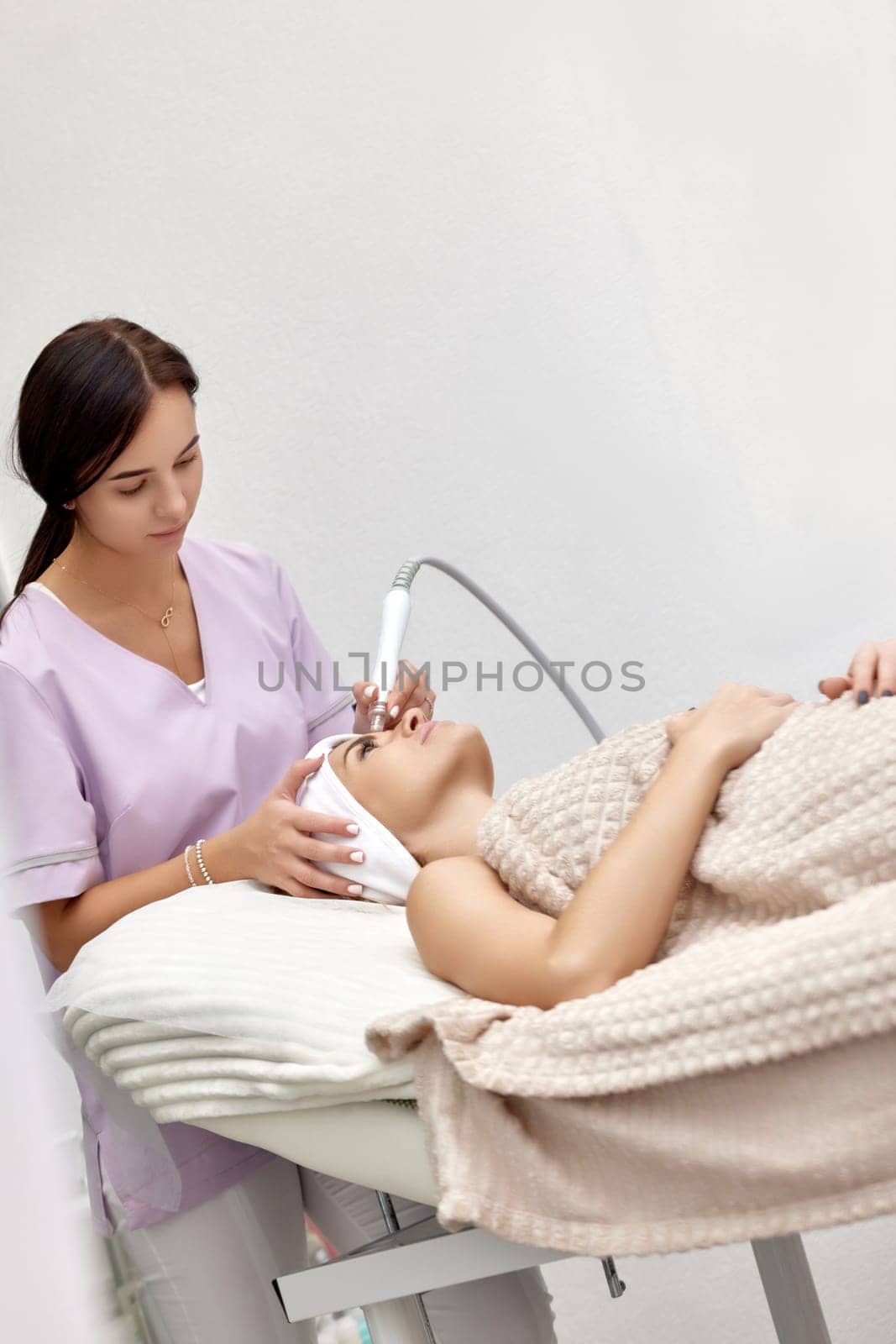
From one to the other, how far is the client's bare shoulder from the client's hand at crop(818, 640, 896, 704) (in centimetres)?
32

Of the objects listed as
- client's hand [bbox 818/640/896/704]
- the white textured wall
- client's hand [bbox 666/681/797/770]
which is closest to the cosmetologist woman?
client's hand [bbox 666/681/797/770]

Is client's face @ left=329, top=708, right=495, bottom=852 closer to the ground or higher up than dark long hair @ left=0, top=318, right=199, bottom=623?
closer to the ground

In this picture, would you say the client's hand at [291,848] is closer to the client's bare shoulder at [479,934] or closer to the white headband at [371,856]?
the white headband at [371,856]

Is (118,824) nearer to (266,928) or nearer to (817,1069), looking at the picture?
(266,928)

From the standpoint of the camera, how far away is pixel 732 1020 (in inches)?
28.5

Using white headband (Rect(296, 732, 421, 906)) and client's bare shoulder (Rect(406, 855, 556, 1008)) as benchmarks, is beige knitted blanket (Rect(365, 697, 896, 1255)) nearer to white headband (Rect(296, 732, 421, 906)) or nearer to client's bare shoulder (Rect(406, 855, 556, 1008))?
client's bare shoulder (Rect(406, 855, 556, 1008))

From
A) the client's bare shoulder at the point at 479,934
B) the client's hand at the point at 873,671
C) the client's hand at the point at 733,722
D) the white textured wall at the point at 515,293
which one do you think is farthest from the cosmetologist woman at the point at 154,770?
the white textured wall at the point at 515,293

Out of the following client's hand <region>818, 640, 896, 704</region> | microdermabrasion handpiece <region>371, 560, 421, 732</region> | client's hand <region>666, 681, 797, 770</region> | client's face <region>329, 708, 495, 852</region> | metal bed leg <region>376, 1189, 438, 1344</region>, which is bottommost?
metal bed leg <region>376, 1189, 438, 1344</region>

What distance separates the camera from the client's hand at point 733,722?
3.38ft

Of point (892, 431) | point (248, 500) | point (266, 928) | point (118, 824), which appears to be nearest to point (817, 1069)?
point (266, 928)

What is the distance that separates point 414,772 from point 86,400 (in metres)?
0.54

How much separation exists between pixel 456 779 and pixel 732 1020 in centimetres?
64

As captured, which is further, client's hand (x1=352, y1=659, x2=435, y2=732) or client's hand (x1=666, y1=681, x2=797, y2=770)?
client's hand (x1=352, y1=659, x2=435, y2=732)

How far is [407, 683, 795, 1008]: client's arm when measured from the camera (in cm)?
89
